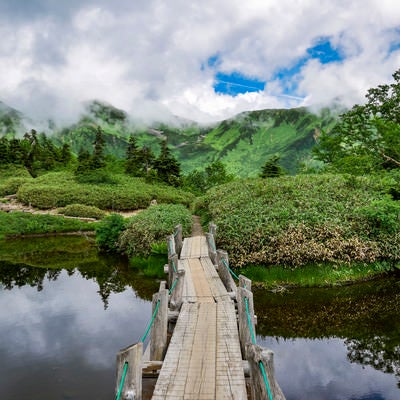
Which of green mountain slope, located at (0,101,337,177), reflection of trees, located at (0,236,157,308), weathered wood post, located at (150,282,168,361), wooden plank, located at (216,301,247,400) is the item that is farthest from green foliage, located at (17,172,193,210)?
green mountain slope, located at (0,101,337,177)

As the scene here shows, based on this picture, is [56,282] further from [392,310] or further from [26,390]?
[392,310]

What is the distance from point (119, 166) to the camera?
43.7 meters

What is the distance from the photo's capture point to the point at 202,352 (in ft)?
16.0

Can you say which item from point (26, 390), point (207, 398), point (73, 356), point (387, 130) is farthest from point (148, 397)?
point (387, 130)

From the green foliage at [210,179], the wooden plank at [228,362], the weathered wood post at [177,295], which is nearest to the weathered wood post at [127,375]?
the wooden plank at [228,362]

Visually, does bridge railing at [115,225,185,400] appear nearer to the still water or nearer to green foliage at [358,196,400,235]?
the still water

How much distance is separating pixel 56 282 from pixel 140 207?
645 inches

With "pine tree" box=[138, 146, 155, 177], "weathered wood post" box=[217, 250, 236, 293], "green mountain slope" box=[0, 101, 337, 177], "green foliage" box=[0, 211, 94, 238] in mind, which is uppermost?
"green mountain slope" box=[0, 101, 337, 177]

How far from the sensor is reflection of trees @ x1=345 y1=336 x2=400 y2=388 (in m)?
7.70

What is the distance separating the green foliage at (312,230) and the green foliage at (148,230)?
2.42 metres

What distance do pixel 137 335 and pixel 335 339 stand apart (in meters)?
5.71

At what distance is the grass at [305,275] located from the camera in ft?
40.2

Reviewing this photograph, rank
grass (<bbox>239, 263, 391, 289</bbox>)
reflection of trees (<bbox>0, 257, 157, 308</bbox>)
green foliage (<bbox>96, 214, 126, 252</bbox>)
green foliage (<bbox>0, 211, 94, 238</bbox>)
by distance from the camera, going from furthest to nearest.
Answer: green foliage (<bbox>0, 211, 94, 238</bbox>) → green foliage (<bbox>96, 214, 126, 252</bbox>) → reflection of trees (<bbox>0, 257, 157, 308</bbox>) → grass (<bbox>239, 263, 391, 289</bbox>)

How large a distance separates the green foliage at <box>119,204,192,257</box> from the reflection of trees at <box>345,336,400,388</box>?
30.1ft
